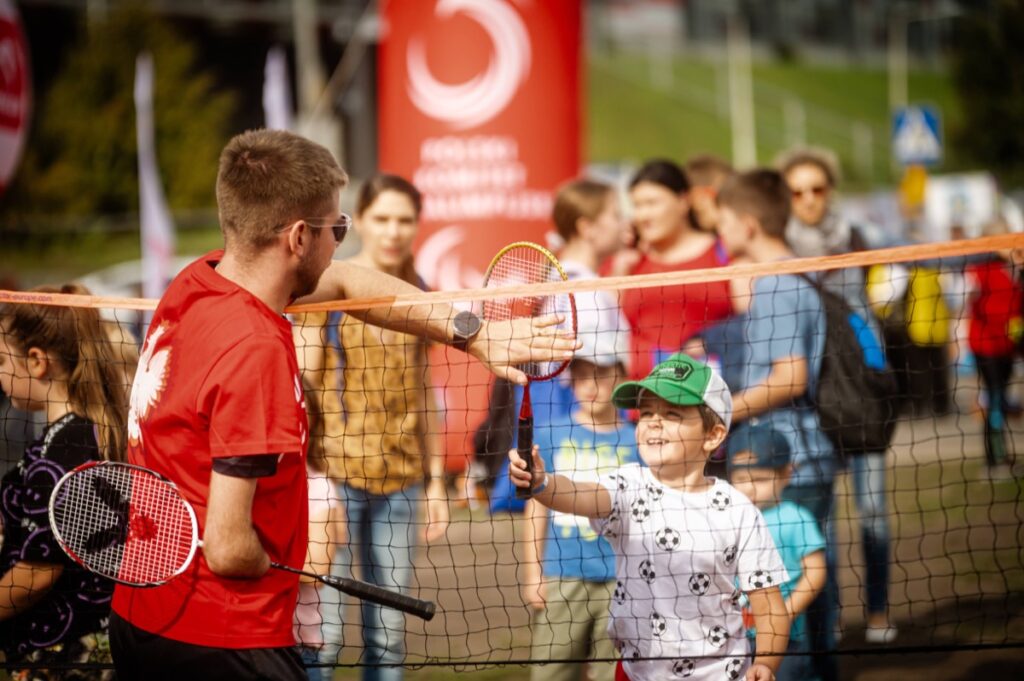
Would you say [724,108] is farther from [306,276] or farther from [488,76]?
[306,276]

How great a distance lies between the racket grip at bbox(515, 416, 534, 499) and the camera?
10.9ft

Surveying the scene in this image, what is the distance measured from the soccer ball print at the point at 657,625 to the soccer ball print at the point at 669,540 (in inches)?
8.0

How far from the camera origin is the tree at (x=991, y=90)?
114 ft

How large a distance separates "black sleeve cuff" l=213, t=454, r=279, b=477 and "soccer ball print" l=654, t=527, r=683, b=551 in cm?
148

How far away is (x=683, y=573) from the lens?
3.60 m

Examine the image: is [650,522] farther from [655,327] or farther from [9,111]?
[9,111]

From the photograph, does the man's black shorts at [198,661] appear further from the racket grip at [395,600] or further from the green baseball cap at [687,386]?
the green baseball cap at [687,386]

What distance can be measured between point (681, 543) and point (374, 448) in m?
1.46

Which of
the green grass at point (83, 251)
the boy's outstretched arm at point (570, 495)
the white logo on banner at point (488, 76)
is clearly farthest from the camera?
the green grass at point (83, 251)

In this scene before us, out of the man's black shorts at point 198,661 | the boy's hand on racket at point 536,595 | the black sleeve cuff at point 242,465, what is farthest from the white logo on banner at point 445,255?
the black sleeve cuff at point 242,465

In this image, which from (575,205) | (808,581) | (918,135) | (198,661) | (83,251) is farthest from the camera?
(83,251)

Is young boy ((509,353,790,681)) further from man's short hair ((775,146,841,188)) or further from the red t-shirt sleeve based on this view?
man's short hair ((775,146,841,188))

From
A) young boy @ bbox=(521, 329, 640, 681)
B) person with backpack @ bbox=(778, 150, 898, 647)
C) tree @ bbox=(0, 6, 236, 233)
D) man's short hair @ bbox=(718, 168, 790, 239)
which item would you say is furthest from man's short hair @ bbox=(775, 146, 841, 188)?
tree @ bbox=(0, 6, 236, 233)

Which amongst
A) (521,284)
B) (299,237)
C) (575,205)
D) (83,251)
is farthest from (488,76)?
(83,251)
